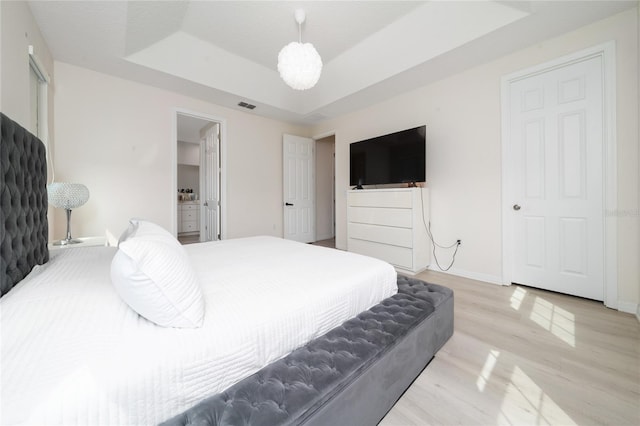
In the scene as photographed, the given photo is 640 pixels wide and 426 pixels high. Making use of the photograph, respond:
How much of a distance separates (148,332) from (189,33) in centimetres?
Result: 356

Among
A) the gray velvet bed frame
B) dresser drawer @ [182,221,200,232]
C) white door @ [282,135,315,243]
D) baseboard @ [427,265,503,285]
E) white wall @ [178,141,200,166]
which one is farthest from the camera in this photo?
white wall @ [178,141,200,166]

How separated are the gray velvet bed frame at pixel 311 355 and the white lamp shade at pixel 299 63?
5.93ft

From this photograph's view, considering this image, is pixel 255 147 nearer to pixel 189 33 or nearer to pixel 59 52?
pixel 189 33

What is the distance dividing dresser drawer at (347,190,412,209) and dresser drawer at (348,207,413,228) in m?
0.06

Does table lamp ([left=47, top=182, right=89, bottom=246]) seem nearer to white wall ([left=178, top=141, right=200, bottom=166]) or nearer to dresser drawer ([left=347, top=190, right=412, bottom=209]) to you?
dresser drawer ([left=347, top=190, right=412, bottom=209])

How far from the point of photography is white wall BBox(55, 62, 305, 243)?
2879 millimetres

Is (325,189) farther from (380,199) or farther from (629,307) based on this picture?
(629,307)

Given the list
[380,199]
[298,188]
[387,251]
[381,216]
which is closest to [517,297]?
[387,251]

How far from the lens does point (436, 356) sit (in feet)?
5.15

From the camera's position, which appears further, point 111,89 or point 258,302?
point 111,89

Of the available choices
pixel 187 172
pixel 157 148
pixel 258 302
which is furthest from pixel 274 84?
pixel 187 172

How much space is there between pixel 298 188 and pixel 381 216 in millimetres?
2067

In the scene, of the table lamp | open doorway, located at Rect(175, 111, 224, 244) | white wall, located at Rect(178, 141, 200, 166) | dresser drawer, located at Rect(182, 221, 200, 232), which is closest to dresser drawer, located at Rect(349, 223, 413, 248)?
open doorway, located at Rect(175, 111, 224, 244)

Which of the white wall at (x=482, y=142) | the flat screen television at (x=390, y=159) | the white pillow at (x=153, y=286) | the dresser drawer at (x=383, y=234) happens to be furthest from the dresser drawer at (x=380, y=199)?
the white pillow at (x=153, y=286)
